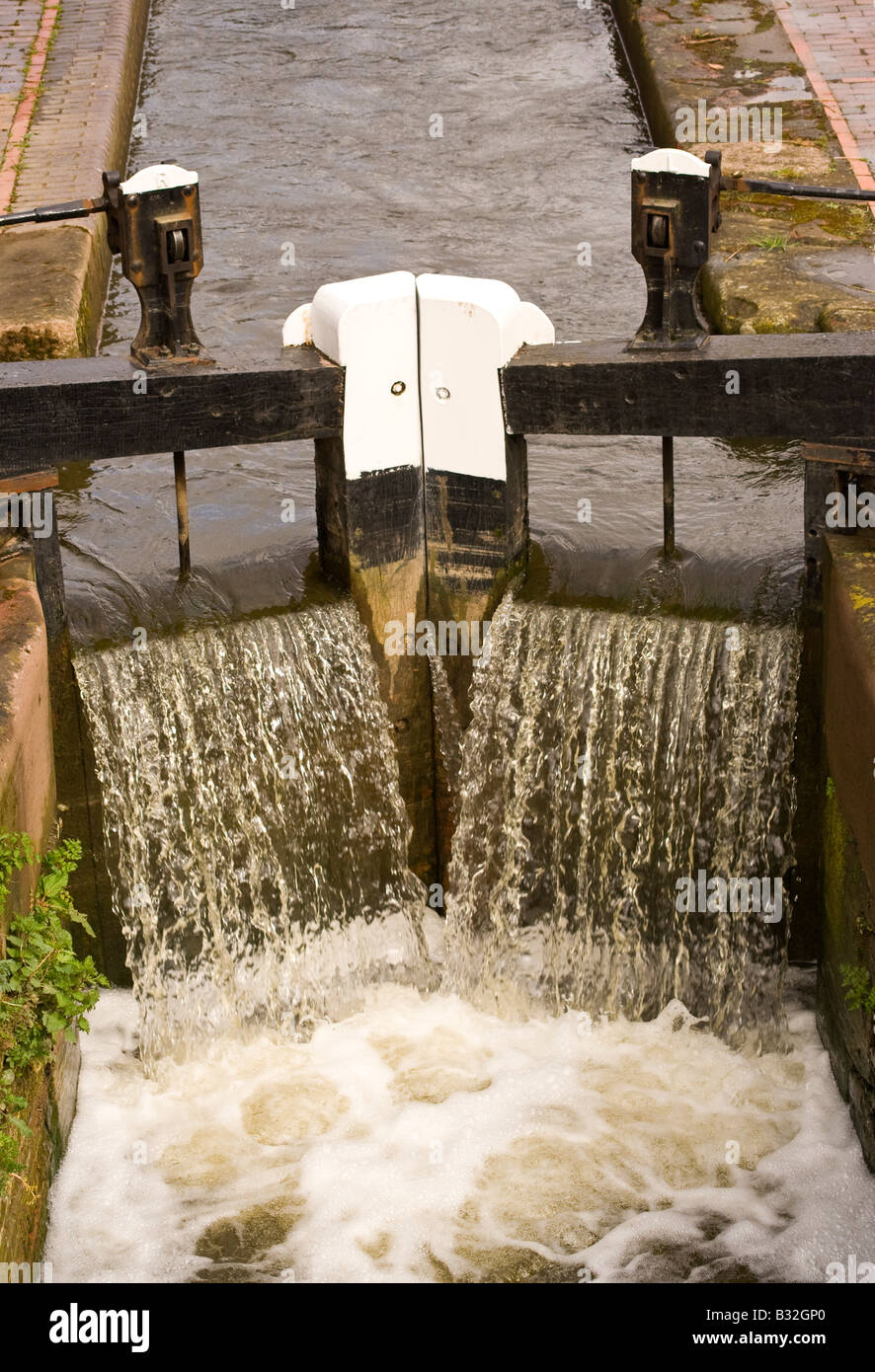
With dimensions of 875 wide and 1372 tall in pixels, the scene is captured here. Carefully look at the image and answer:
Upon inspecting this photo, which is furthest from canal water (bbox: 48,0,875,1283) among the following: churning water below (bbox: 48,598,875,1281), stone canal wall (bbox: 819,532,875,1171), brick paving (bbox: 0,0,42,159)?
brick paving (bbox: 0,0,42,159)

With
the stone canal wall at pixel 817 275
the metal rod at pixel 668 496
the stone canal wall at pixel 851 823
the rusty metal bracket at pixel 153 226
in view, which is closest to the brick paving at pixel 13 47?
the stone canal wall at pixel 817 275

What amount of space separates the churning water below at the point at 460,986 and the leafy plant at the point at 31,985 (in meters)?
0.76

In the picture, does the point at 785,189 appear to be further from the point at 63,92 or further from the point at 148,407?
the point at 63,92

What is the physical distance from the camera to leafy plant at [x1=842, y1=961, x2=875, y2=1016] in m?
5.18

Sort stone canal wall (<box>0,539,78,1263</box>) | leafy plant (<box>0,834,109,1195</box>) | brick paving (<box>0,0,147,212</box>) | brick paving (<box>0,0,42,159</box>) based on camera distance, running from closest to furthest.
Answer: leafy plant (<box>0,834,109,1195</box>) → stone canal wall (<box>0,539,78,1263</box>) → brick paving (<box>0,0,147,212</box>) → brick paving (<box>0,0,42,159</box>)

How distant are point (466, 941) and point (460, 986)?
0.55 ft

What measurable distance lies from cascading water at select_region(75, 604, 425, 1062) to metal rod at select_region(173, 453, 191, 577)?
45 cm

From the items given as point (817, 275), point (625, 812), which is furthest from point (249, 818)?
point (817, 275)

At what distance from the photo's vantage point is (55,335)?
7.61m

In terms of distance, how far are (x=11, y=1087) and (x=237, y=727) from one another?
5.35 ft

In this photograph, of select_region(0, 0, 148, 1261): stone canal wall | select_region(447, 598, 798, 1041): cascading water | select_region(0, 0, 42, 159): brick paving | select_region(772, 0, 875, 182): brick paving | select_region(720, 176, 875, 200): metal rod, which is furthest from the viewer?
select_region(0, 0, 42, 159): brick paving

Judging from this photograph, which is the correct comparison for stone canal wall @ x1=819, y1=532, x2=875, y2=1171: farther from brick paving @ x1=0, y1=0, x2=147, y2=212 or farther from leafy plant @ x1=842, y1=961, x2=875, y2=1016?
brick paving @ x1=0, y1=0, x2=147, y2=212

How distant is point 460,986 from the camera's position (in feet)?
21.1

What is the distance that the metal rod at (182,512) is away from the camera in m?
6.07
